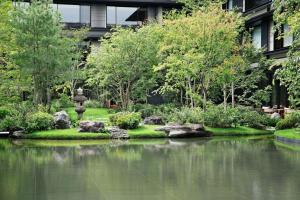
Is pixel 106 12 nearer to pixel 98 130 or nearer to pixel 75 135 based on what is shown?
pixel 98 130

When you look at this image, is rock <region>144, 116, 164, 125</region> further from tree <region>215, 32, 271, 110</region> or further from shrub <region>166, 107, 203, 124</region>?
tree <region>215, 32, 271, 110</region>

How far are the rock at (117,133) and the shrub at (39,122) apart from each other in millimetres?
3131

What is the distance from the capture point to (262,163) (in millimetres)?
15016

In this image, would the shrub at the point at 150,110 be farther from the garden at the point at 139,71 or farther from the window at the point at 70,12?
the window at the point at 70,12

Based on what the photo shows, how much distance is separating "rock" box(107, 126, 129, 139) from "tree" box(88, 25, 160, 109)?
7.62 m

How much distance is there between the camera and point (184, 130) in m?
24.8

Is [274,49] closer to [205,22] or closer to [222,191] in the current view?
[205,22]

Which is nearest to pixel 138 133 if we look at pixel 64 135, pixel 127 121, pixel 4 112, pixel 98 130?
pixel 127 121

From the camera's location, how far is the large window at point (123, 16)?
48.8m

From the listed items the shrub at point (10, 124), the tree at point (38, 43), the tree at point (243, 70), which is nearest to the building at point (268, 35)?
the tree at point (243, 70)

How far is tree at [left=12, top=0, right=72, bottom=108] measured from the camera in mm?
27766

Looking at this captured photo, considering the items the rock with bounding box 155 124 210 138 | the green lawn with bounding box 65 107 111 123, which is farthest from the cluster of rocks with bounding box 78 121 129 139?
the green lawn with bounding box 65 107 111 123

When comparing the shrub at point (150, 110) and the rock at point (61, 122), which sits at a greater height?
the shrub at point (150, 110)

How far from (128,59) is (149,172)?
62.6 feet
